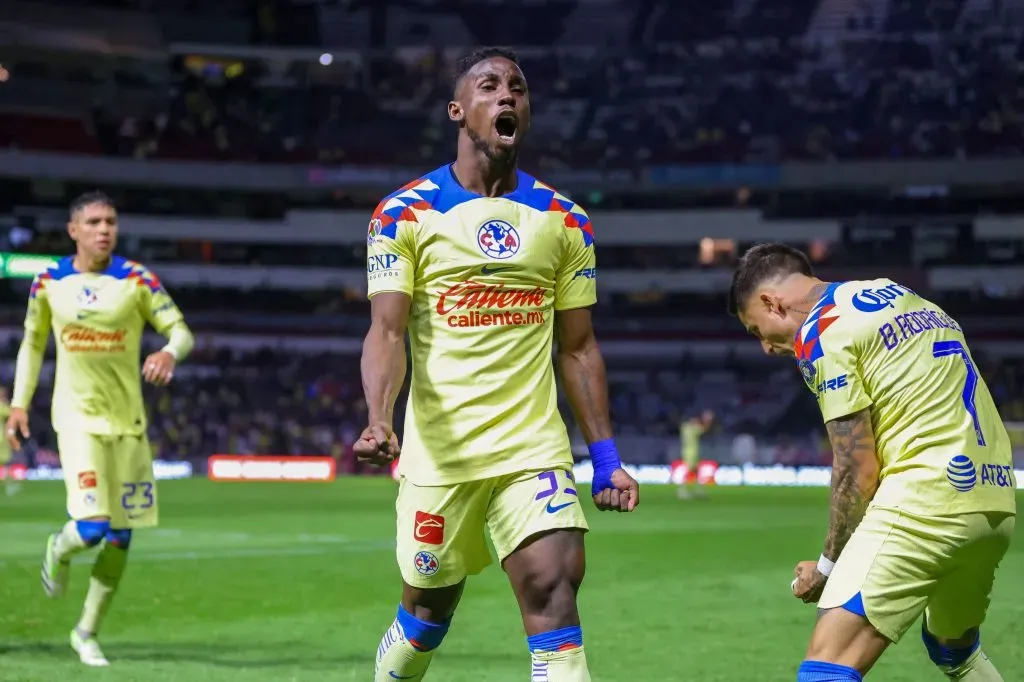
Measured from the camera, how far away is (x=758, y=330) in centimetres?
536

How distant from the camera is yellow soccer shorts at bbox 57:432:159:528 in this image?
9406mm

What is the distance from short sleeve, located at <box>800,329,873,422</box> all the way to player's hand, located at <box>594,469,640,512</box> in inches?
39.8

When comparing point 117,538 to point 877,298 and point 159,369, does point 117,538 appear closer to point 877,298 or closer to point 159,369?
point 159,369

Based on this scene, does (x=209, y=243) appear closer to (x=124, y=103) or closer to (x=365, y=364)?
(x=124, y=103)

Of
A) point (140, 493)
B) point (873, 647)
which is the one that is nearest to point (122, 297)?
Result: point (140, 493)

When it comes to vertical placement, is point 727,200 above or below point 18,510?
above

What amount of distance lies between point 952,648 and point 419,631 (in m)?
2.09

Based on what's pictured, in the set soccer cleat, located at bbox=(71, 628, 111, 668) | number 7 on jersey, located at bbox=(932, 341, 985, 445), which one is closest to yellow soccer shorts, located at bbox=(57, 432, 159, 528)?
soccer cleat, located at bbox=(71, 628, 111, 668)

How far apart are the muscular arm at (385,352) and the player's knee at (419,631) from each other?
86cm

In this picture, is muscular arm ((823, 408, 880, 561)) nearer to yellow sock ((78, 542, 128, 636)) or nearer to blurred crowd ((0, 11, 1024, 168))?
yellow sock ((78, 542, 128, 636))

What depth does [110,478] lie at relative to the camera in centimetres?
958

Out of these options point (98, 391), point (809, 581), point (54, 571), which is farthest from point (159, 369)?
point (809, 581)

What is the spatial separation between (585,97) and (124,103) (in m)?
18.4

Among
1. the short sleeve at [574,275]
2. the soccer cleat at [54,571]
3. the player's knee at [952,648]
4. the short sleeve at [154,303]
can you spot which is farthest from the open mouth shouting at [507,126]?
the soccer cleat at [54,571]
